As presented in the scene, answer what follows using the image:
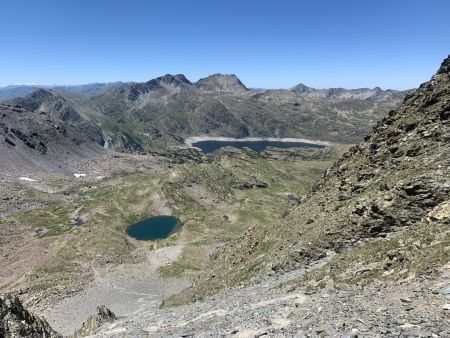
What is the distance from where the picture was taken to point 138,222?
18038 centimetres

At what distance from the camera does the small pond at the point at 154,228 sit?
16500 centimetres

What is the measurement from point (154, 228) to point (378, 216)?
14188cm

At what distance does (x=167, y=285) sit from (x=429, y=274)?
3675 inches

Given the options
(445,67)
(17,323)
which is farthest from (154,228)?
(17,323)

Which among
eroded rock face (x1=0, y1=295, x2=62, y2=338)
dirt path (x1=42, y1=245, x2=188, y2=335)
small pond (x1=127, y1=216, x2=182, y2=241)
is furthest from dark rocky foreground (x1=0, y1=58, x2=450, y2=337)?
small pond (x1=127, y1=216, x2=182, y2=241)

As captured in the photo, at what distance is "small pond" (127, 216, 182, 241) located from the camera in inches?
6496

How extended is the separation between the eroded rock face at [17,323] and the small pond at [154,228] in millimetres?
120451

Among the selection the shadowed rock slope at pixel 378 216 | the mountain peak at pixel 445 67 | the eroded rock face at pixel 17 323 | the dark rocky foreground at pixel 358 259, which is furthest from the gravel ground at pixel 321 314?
the mountain peak at pixel 445 67

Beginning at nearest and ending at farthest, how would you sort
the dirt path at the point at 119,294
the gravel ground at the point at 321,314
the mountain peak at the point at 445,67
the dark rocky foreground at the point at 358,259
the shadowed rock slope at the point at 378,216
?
the gravel ground at the point at 321,314 < the dark rocky foreground at the point at 358,259 < the shadowed rock slope at the point at 378,216 < the mountain peak at the point at 445,67 < the dirt path at the point at 119,294

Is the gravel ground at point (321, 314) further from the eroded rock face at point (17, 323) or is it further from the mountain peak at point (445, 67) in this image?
the mountain peak at point (445, 67)

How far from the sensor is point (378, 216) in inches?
1713

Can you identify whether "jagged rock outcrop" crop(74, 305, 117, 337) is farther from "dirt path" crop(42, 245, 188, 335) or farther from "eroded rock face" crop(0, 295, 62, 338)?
"dirt path" crop(42, 245, 188, 335)

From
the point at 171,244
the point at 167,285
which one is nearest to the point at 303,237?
the point at 167,285

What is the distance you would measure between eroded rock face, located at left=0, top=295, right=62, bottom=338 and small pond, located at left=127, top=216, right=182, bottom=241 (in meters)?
120
